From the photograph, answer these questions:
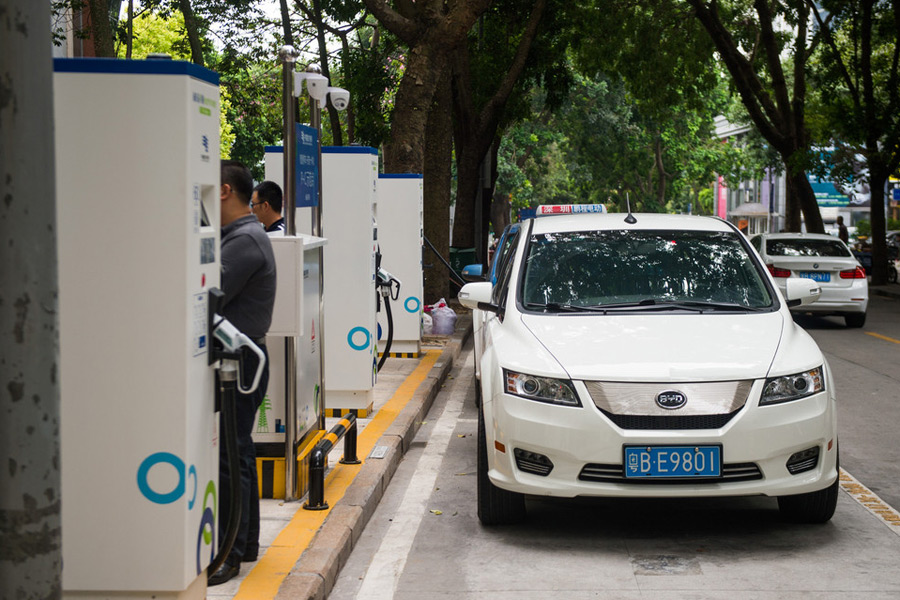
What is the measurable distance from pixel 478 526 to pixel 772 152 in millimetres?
43222

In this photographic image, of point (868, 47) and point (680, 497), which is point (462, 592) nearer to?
point (680, 497)

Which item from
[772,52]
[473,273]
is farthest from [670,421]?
[772,52]

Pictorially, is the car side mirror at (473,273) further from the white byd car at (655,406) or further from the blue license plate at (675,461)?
the blue license plate at (675,461)

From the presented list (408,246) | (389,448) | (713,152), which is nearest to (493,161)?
(408,246)

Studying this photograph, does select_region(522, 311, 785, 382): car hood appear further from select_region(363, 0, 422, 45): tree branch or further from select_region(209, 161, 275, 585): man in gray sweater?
select_region(363, 0, 422, 45): tree branch

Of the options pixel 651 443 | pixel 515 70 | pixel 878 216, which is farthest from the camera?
pixel 878 216

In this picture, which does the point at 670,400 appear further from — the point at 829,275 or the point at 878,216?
the point at 878,216

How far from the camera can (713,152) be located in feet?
172

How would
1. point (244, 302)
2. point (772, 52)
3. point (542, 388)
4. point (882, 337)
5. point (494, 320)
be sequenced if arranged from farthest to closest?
1. point (772, 52)
2. point (882, 337)
3. point (494, 320)
4. point (542, 388)
5. point (244, 302)

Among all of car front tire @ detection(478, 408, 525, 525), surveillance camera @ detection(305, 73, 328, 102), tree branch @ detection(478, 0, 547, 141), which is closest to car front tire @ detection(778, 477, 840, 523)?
car front tire @ detection(478, 408, 525, 525)

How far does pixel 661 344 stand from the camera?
584 centimetres

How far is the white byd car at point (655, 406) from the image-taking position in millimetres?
5492

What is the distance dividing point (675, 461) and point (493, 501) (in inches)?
40.8

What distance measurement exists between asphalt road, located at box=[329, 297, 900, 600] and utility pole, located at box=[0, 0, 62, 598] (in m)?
2.30
